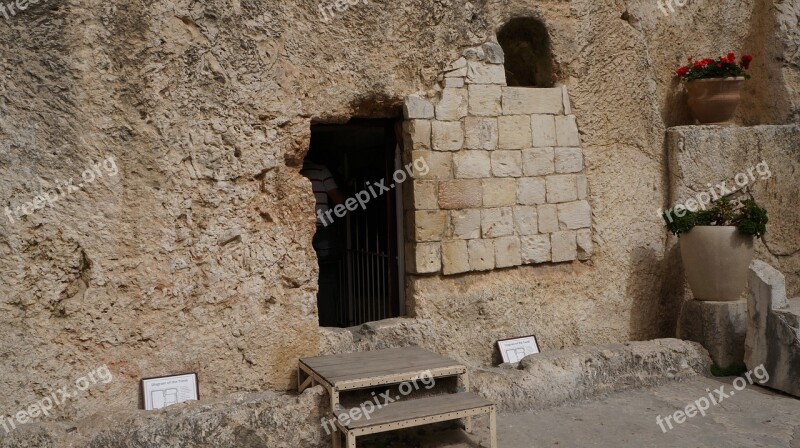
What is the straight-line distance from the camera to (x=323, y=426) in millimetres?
3889

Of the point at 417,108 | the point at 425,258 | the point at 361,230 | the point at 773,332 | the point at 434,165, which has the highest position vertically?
the point at 417,108

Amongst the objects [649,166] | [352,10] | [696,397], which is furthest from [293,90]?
[696,397]

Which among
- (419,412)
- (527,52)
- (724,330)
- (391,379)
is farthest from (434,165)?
(724,330)

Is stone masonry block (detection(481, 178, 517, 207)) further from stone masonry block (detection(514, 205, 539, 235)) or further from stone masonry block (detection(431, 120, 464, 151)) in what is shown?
stone masonry block (detection(431, 120, 464, 151))

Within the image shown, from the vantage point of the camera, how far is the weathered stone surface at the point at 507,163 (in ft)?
16.8

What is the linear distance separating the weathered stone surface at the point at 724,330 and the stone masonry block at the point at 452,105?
2422mm

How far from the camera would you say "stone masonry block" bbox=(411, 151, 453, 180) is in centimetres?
489

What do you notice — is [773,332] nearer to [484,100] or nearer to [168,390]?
[484,100]

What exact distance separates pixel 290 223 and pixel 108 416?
5.11 feet

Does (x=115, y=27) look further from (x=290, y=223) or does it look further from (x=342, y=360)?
(x=342, y=360)

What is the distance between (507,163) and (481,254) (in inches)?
27.9

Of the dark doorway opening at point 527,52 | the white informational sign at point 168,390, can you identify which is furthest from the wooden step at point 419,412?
the dark doorway opening at point 527,52

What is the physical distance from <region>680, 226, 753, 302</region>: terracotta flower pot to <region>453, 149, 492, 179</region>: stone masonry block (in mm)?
1721

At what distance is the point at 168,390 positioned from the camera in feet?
13.4
